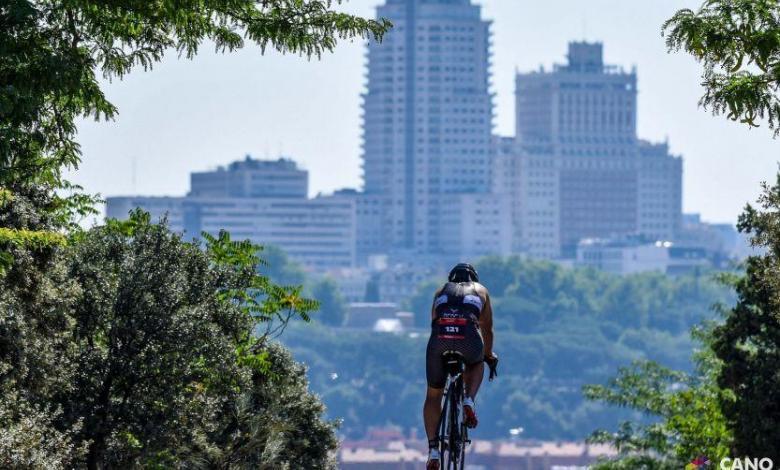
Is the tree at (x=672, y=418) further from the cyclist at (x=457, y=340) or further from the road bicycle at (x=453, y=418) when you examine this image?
the road bicycle at (x=453, y=418)

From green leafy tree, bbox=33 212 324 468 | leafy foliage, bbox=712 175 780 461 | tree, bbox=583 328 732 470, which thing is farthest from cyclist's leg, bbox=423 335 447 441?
tree, bbox=583 328 732 470

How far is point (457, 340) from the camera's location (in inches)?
660

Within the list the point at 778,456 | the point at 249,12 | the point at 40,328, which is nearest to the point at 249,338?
the point at 40,328

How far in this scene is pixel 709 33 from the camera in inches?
687

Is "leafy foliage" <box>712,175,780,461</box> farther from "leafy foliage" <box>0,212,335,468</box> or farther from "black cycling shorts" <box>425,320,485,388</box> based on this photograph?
"black cycling shorts" <box>425,320,485,388</box>

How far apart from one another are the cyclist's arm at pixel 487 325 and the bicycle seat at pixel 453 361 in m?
0.35

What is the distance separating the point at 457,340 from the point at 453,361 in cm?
17

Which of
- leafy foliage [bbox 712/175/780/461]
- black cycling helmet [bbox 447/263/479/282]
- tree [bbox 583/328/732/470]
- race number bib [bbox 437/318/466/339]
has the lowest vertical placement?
tree [bbox 583/328/732/470]

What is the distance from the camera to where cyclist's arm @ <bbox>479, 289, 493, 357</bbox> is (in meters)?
17.0

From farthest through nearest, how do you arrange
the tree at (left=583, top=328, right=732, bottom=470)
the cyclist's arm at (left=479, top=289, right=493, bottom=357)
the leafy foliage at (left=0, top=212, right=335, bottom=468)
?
1. the tree at (left=583, top=328, right=732, bottom=470)
2. the leafy foliage at (left=0, top=212, right=335, bottom=468)
3. the cyclist's arm at (left=479, top=289, right=493, bottom=357)

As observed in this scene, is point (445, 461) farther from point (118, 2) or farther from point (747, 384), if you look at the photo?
point (747, 384)

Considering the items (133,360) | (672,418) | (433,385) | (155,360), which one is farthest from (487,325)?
(672,418)

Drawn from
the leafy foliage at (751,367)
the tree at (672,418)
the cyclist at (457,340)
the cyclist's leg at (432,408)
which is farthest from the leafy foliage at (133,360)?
the tree at (672,418)

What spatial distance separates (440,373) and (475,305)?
57 cm
